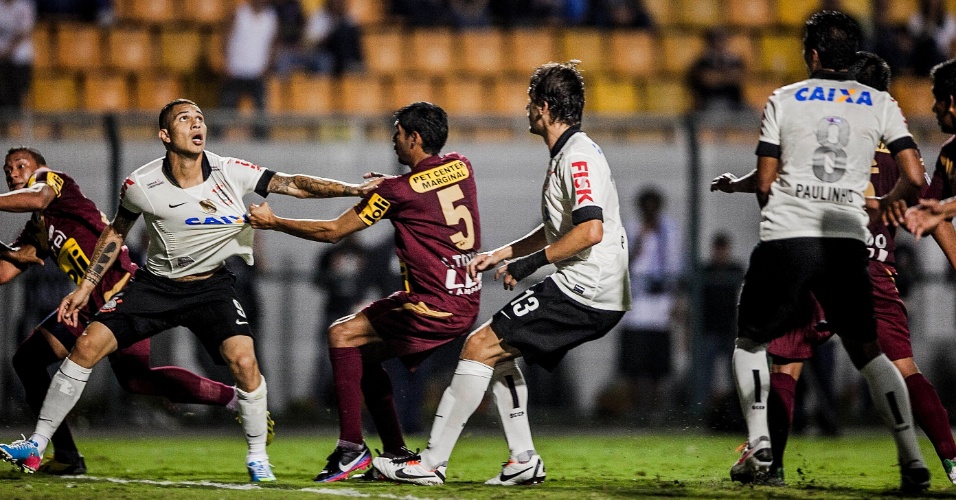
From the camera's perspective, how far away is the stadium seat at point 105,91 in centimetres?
1401

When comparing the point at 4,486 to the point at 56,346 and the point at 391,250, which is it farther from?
the point at 391,250

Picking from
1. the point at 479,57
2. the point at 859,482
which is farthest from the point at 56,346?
the point at 479,57

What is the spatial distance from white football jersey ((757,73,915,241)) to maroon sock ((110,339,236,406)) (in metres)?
3.66

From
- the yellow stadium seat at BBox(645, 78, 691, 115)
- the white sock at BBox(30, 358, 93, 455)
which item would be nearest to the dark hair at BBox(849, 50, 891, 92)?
the white sock at BBox(30, 358, 93, 455)

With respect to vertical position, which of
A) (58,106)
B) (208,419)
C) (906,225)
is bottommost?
(208,419)

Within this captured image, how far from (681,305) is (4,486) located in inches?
274

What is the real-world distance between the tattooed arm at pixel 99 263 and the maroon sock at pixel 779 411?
3.83 metres

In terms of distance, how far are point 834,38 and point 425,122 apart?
2.33 meters

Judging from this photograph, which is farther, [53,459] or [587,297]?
[53,459]

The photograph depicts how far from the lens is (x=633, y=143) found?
1205 cm

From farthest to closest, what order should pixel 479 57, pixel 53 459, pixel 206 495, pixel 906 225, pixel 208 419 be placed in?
1. pixel 479 57
2. pixel 208 419
3. pixel 53 459
4. pixel 206 495
5. pixel 906 225

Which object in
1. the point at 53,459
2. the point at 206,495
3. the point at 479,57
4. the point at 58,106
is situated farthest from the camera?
the point at 479,57

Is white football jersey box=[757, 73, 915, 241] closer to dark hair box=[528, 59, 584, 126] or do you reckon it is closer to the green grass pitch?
dark hair box=[528, 59, 584, 126]

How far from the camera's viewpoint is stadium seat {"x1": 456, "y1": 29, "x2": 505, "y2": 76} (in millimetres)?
14828
